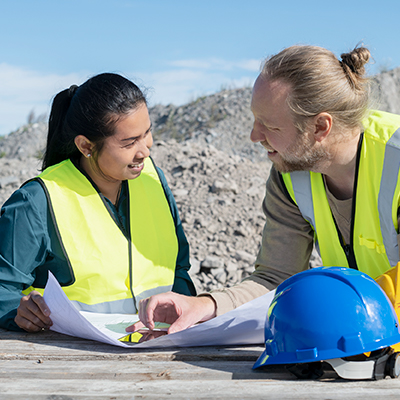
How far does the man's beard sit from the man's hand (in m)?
0.68

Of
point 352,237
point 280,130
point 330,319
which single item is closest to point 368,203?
point 352,237

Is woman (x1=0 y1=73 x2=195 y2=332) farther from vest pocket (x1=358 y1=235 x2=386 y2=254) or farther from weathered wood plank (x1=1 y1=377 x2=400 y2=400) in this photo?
vest pocket (x1=358 y1=235 x2=386 y2=254)

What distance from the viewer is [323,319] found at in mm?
1365

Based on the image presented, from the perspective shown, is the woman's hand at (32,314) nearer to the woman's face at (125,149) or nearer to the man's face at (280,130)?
the woman's face at (125,149)

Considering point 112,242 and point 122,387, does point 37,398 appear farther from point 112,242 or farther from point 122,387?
point 112,242

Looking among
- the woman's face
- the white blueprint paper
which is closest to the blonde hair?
the woman's face

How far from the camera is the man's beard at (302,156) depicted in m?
2.07

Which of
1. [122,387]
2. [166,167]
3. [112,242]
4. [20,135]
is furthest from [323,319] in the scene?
[20,135]

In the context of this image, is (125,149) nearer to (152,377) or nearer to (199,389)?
(152,377)

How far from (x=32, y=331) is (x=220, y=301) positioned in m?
0.73

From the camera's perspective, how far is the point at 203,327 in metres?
1.59

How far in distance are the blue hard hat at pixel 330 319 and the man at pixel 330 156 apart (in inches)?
20.3

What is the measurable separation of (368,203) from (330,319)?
818mm

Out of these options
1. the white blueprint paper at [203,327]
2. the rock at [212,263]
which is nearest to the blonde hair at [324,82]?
the white blueprint paper at [203,327]
